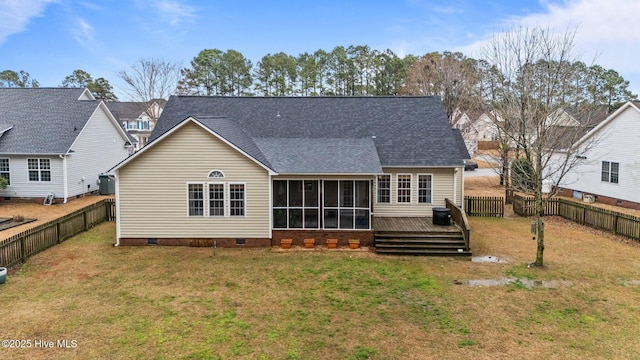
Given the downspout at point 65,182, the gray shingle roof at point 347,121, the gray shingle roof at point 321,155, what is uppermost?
the gray shingle roof at point 347,121

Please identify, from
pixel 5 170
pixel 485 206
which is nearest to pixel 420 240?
pixel 485 206

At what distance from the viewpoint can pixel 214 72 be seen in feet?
193

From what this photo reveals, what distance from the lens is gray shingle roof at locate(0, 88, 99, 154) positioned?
25.4 m

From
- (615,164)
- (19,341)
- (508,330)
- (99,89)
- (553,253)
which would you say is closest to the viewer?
(19,341)

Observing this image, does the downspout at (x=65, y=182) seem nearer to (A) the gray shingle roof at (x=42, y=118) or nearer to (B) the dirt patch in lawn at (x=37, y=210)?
(B) the dirt patch in lawn at (x=37, y=210)

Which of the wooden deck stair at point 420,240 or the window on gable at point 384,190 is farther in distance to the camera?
the window on gable at point 384,190

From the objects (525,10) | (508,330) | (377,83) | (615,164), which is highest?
(377,83)

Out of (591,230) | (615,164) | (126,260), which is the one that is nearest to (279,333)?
(126,260)

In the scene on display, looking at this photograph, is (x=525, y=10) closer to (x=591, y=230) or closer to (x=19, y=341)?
(x=591, y=230)

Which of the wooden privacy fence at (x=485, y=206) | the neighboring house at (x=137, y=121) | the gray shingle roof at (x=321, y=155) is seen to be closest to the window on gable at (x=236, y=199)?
the gray shingle roof at (x=321, y=155)

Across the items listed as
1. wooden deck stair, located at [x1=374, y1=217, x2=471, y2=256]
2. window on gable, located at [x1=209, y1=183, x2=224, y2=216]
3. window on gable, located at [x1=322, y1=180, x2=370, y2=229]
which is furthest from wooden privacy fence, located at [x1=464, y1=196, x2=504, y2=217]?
window on gable, located at [x1=209, y1=183, x2=224, y2=216]

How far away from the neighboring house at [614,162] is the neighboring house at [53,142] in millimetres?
30268

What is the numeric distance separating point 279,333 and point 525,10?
1812 centimetres

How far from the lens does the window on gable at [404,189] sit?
2038 cm
